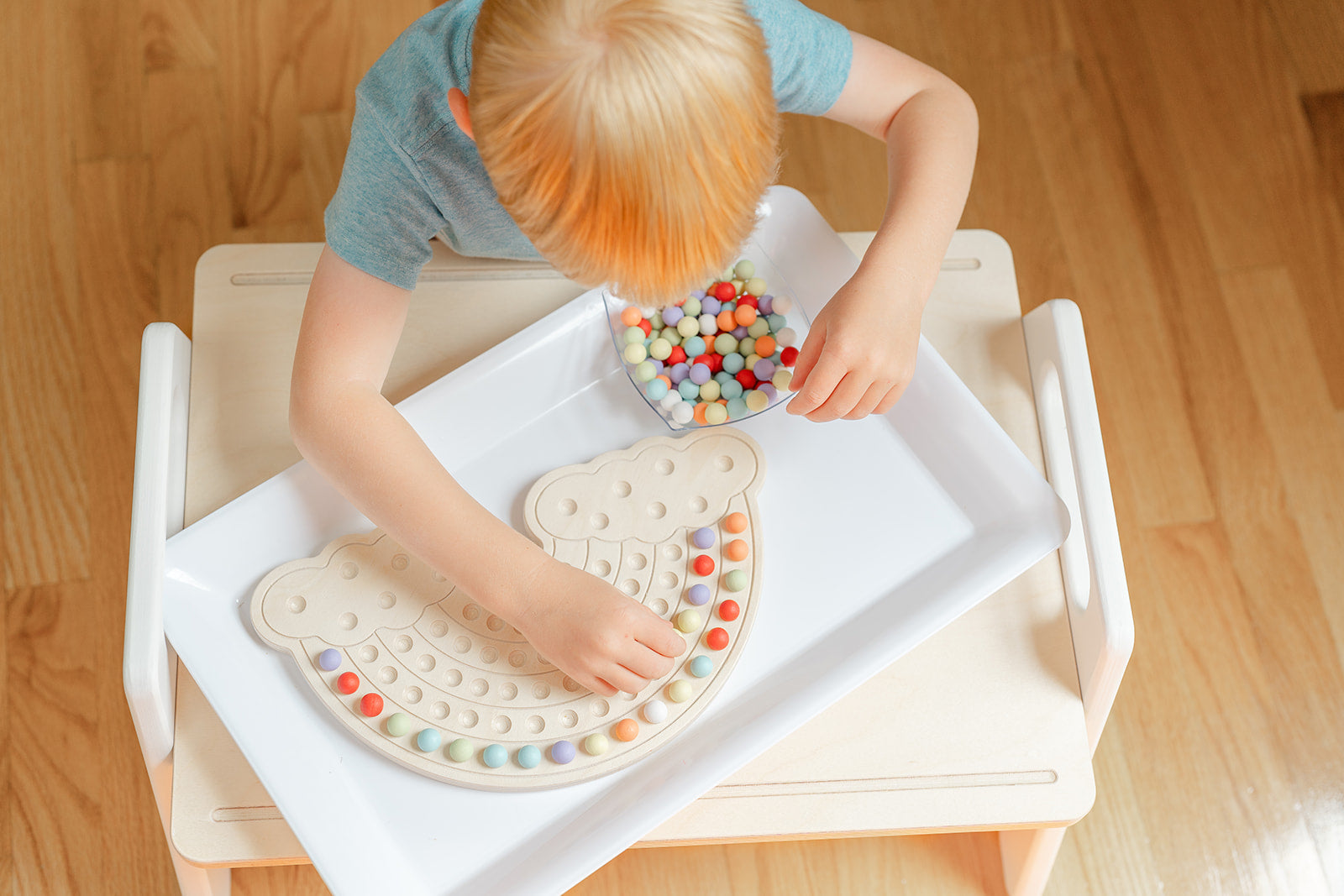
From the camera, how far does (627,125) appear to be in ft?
1.37

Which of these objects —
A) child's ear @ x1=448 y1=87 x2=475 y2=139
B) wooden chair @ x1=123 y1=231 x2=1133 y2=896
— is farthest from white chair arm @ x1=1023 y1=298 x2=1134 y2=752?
child's ear @ x1=448 y1=87 x2=475 y2=139

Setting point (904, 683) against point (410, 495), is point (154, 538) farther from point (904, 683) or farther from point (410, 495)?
point (904, 683)

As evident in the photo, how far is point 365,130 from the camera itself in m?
0.61

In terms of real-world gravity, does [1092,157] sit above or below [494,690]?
below

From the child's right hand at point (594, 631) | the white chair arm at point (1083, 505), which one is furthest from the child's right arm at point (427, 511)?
the white chair arm at point (1083, 505)

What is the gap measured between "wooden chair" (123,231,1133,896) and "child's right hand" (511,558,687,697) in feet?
0.33

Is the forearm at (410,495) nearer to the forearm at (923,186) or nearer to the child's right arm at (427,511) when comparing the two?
the child's right arm at (427,511)

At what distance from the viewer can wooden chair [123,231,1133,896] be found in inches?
23.9

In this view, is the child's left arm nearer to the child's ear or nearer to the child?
the child

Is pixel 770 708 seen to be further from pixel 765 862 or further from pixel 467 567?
pixel 765 862

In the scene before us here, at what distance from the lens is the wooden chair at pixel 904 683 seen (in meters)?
0.61

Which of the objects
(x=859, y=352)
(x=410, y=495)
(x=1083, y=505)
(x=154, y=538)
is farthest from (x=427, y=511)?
(x=1083, y=505)

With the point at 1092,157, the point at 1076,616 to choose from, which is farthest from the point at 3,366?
the point at 1092,157

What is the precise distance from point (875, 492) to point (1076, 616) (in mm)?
139
